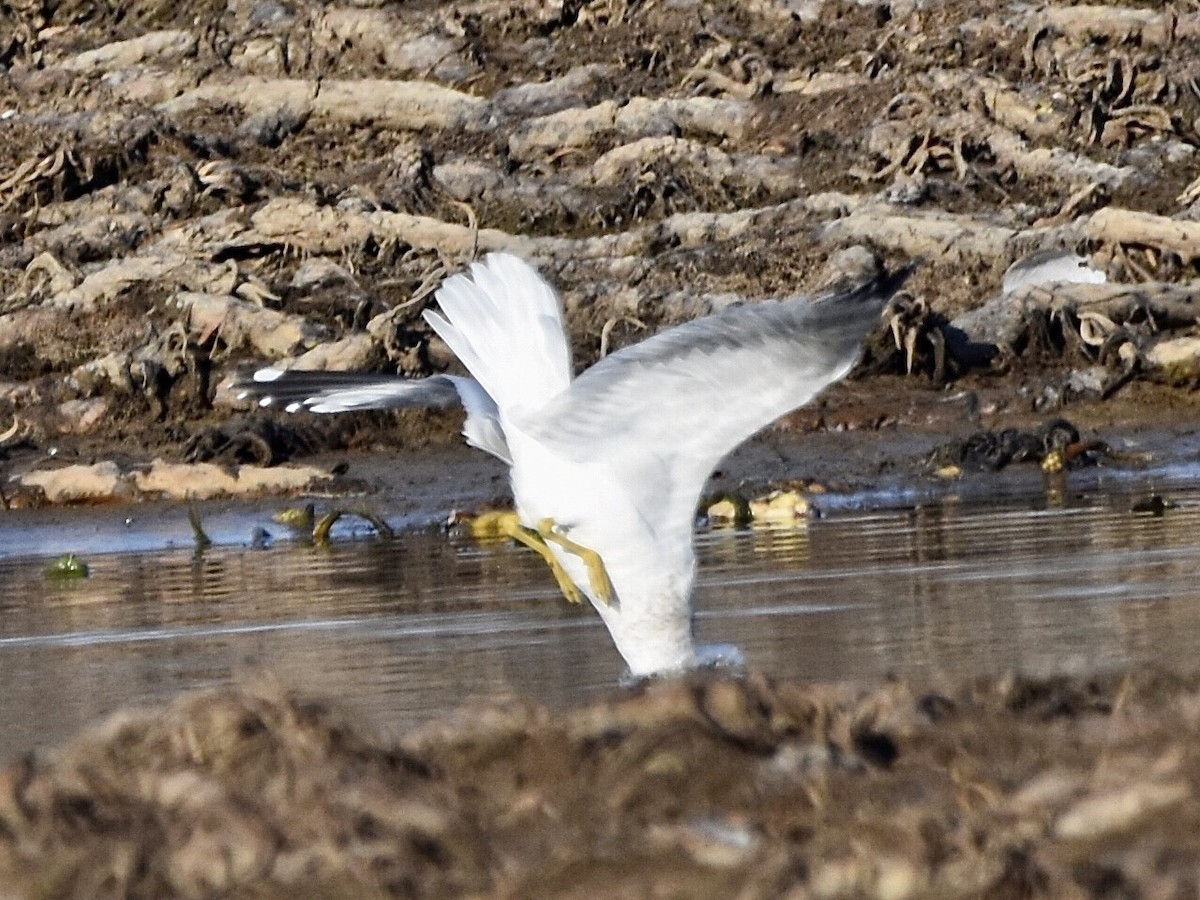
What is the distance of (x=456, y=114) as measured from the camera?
22.4m

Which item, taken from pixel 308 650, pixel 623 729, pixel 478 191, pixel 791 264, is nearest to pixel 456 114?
pixel 478 191

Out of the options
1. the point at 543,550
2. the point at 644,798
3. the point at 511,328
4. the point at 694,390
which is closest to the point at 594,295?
the point at 543,550

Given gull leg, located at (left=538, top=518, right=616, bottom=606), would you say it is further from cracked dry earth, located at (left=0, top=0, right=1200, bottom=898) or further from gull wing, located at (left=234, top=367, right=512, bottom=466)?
cracked dry earth, located at (left=0, top=0, right=1200, bottom=898)

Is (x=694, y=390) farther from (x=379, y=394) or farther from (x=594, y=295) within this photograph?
(x=594, y=295)

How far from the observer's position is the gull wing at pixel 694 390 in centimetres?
647

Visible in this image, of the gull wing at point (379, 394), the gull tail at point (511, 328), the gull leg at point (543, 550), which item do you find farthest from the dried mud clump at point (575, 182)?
the gull tail at point (511, 328)

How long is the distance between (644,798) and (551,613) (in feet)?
15.1

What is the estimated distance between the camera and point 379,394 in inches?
285

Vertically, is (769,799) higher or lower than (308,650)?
higher

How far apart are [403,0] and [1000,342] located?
427 inches

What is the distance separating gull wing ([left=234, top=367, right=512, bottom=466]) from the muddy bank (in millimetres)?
1895

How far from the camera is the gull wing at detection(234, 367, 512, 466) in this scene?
6910 millimetres

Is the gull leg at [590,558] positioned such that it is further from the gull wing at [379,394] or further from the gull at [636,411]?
the gull wing at [379,394]

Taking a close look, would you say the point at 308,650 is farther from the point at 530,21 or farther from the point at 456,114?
the point at 530,21
